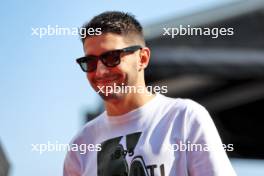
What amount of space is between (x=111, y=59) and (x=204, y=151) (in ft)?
1.28

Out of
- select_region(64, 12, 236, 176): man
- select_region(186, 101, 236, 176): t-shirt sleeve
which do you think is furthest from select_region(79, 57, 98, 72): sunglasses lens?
select_region(186, 101, 236, 176): t-shirt sleeve

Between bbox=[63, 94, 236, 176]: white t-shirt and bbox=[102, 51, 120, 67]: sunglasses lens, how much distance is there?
16 cm

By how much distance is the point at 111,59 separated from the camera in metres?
1.74

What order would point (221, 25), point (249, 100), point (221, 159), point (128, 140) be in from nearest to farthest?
point (221, 159)
point (128, 140)
point (221, 25)
point (249, 100)

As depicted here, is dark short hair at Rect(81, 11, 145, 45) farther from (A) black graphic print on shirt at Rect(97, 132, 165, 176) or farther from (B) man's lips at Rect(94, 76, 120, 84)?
(A) black graphic print on shirt at Rect(97, 132, 165, 176)

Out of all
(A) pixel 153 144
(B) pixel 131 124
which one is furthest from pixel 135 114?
(A) pixel 153 144

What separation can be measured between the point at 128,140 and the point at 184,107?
0.19 m

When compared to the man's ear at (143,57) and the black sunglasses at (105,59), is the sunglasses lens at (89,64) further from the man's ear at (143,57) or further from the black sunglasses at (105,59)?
the man's ear at (143,57)

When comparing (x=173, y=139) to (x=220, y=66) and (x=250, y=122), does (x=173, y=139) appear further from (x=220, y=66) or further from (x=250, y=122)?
(x=250, y=122)

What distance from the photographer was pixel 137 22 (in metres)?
1.79

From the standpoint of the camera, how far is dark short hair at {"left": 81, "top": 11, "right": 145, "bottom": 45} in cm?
172

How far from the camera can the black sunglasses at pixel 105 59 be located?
1736 millimetres

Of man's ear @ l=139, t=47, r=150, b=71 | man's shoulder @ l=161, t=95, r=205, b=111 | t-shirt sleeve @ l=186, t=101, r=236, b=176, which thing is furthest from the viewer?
man's ear @ l=139, t=47, r=150, b=71

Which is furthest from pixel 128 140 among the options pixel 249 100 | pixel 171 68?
pixel 249 100
